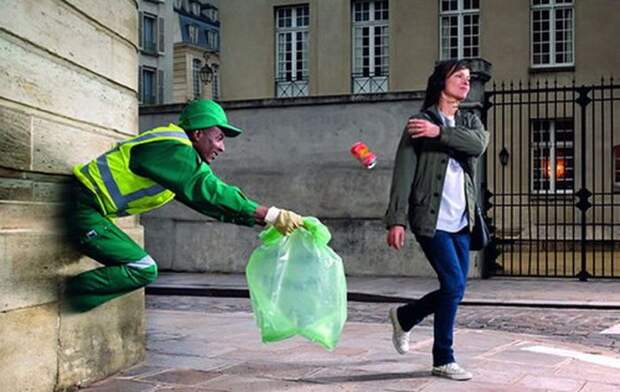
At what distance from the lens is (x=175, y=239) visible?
1587 cm

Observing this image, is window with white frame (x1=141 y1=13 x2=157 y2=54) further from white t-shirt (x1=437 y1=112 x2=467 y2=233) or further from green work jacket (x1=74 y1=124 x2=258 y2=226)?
green work jacket (x1=74 y1=124 x2=258 y2=226)

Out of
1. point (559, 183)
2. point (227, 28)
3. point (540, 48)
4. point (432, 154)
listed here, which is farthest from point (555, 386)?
point (227, 28)

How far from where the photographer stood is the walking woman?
5246 millimetres

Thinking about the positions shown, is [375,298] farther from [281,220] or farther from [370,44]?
[370,44]

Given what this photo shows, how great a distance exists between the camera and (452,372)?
17.3ft

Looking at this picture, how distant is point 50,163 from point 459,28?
72.7 ft

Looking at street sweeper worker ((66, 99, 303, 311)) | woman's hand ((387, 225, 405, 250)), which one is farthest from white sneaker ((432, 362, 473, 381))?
street sweeper worker ((66, 99, 303, 311))

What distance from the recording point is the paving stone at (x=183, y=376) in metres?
5.23

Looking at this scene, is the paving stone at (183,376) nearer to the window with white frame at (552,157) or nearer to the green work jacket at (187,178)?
the green work jacket at (187,178)

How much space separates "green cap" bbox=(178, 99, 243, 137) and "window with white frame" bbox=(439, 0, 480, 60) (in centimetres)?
2152

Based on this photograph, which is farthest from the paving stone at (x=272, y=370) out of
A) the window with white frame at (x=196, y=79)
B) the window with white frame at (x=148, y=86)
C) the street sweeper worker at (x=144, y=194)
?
the window with white frame at (x=196, y=79)

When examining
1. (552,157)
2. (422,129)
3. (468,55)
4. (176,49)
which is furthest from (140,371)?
(176,49)

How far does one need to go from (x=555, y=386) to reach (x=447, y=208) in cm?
121

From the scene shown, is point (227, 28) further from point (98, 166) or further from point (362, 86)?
point (98, 166)
